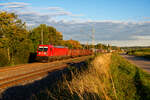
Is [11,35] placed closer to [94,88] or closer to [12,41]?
[12,41]

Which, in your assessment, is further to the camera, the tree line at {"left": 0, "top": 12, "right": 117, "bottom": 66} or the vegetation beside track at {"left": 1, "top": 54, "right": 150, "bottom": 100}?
the tree line at {"left": 0, "top": 12, "right": 117, "bottom": 66}

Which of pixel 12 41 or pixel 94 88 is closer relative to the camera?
pixel 94 88

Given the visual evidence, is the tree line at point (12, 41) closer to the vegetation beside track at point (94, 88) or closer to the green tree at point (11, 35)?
the green tree at point (11, 35)

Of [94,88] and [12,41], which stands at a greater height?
[12,41]

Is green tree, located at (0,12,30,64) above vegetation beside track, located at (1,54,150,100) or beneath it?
above

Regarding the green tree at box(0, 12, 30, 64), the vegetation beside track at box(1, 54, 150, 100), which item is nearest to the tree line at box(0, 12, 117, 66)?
the green tree at box(0, 12, 30, 64)

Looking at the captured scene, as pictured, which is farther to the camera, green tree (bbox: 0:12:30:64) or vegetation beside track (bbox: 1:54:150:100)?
green tree (bbox: 0:12:30:64)

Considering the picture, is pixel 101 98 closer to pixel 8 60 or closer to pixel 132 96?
pixel 132 96

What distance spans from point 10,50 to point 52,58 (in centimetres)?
620

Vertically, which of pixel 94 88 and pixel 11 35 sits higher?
pixel 11 35

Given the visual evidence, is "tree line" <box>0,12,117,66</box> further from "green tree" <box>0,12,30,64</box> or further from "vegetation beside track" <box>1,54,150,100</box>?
"vegetation beside track" <box>1,54,150,100</box>

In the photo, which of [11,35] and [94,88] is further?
[11,35]

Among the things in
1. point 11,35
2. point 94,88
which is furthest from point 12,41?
point 94,88

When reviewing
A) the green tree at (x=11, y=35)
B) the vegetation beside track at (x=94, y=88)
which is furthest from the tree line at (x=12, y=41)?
the vegetation beside track at (x=94, y=88)
